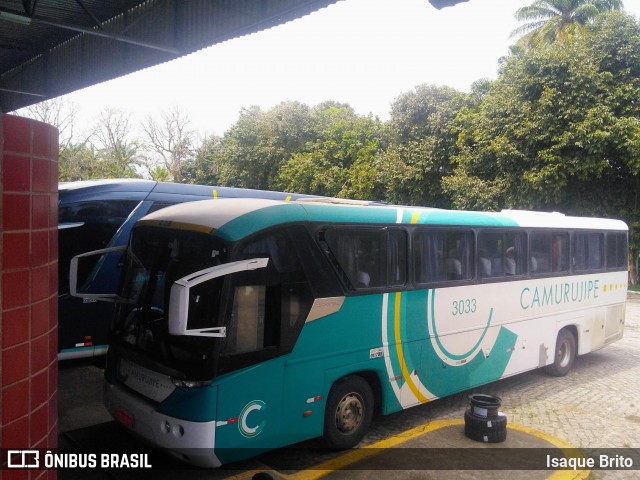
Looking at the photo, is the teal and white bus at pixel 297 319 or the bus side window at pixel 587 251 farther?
the bus side window at pixel 587 251

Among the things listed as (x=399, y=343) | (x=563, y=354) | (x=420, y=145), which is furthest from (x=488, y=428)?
(x=420, y=145)

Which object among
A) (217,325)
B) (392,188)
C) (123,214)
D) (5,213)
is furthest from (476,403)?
(392,188)

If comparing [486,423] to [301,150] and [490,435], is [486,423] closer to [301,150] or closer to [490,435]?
[490,435]

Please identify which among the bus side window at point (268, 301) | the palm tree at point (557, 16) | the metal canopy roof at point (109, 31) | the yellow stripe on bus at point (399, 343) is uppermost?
the palm tree at point (557, 16)

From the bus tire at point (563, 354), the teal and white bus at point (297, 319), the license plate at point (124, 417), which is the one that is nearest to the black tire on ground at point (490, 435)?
the teal and white bus at point (297, 319)

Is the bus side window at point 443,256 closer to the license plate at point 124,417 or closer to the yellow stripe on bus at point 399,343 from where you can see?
the yellow stripe on bus at point 399,343

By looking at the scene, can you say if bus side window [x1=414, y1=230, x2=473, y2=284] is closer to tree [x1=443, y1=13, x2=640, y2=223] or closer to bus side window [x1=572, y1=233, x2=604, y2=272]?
bus side window [x1=572, y1=233, x2=604, y2=272]

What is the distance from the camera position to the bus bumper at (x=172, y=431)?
4.91 metres

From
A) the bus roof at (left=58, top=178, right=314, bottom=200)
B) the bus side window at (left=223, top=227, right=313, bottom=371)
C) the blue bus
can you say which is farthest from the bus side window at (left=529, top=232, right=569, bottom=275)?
the blue bus

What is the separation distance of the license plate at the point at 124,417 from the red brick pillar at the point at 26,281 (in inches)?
114

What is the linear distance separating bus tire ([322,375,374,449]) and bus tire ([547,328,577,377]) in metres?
5.14

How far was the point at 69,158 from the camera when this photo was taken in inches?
1531

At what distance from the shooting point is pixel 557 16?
103 ft

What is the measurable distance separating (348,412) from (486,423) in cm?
176
